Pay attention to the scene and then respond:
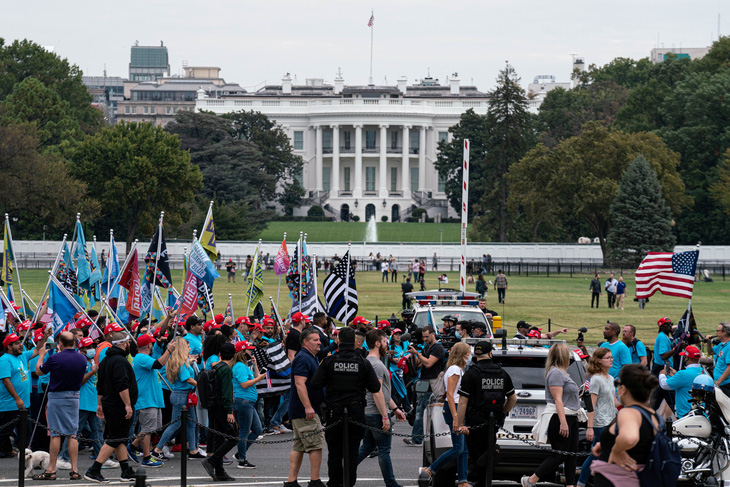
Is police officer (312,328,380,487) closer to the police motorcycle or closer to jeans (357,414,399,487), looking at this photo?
jeans (357,414,399,487)

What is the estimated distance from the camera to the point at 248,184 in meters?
89.6

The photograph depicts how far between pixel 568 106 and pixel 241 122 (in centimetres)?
2973

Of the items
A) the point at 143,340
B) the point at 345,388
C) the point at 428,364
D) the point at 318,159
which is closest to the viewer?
the point at 345,388

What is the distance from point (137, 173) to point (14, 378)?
181ft

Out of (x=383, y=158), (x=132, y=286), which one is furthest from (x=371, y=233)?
(x=132, y=286)

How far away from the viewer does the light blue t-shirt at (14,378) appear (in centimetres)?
1234

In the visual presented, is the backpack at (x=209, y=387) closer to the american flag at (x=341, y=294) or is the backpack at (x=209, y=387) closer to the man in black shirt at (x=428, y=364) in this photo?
the man in black shirt at (x=428, y=364)

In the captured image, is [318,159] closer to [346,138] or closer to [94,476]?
[346,138]

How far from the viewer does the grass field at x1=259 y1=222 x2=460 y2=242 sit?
295 ft

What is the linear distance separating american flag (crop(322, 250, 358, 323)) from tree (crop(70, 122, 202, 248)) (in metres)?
47.3

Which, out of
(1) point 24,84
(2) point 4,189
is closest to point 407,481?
(2) point 4,189

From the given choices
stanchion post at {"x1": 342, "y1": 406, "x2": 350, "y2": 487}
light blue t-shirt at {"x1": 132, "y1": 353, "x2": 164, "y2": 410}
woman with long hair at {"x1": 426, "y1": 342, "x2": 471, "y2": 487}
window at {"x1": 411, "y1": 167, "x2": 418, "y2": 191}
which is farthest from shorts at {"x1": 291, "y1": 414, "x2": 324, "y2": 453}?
window at {"x1": 411, "y1": 167, "x2": 418, "y2": 191}

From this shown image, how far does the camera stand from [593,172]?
222ft

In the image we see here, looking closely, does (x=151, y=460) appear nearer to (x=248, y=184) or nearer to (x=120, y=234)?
(x=120, y=234)
